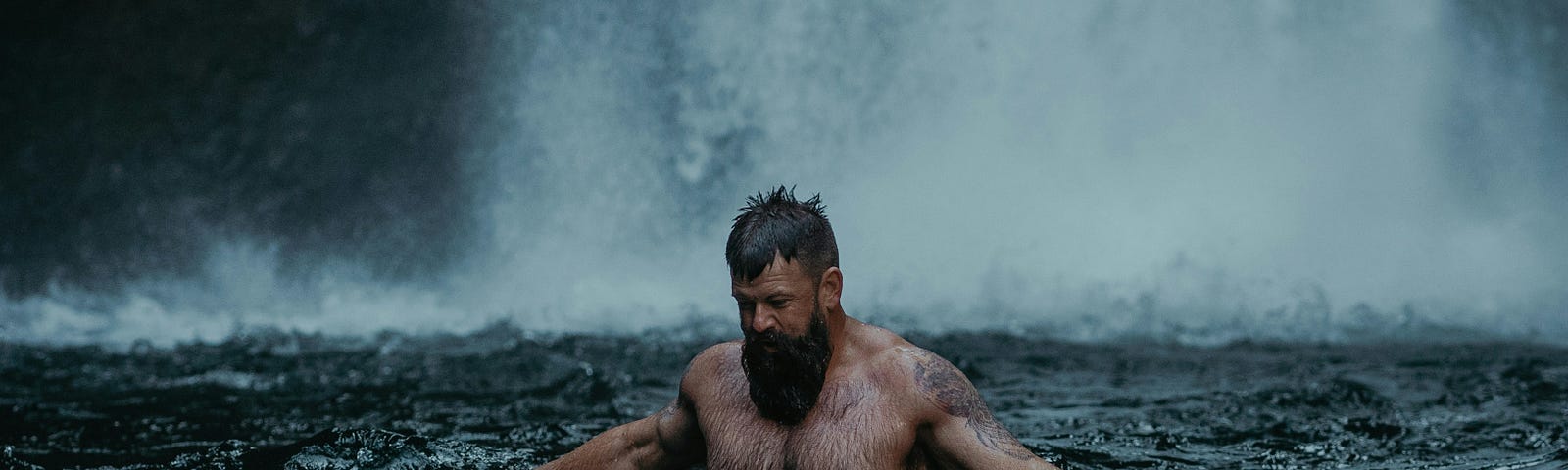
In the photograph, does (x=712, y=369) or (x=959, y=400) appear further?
(x=712, y=369)

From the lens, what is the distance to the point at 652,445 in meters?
3.78

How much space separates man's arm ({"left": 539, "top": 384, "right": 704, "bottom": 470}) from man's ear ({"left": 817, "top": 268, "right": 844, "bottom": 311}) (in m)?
0.55

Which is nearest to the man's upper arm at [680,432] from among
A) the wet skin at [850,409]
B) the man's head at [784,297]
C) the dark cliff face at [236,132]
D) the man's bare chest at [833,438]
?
the wet skin at [850,409]

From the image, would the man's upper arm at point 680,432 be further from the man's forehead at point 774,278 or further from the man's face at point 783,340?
the man's forehead at point 774,278

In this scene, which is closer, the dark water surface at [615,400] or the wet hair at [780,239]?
the wet hair at [780,239]

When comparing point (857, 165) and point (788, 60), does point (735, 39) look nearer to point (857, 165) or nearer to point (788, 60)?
point (788, 60)

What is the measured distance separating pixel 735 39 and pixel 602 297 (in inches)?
110

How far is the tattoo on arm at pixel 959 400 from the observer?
3227mm

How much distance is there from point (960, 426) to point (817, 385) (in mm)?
328

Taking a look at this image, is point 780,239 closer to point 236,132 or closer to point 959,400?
point 959,400

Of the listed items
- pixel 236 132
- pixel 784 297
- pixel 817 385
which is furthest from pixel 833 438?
pixel 236 132

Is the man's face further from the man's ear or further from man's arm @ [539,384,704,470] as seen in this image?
man's arm @ [539,384,704,470]

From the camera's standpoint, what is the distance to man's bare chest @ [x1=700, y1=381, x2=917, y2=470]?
3.23 meters

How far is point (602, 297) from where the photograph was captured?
993cm
